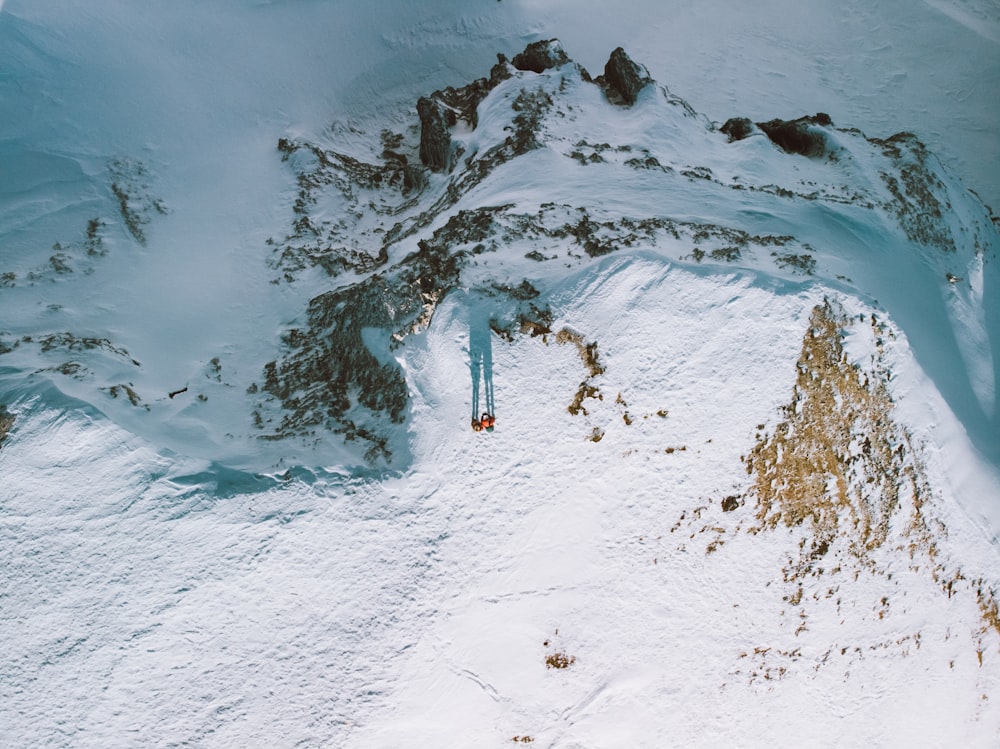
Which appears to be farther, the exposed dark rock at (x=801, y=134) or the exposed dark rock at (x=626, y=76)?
the exposed dark rock at (x=626, y=76)

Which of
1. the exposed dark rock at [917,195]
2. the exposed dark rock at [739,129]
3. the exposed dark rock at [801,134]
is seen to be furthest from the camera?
the exposed dark rock at [739,129]

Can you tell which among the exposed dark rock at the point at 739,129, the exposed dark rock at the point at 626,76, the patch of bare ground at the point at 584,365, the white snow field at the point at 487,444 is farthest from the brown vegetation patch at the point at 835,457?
the exposed dark rock at the point at 626,76

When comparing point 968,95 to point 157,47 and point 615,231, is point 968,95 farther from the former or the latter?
point 157,47

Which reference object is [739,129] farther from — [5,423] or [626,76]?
[5,423]

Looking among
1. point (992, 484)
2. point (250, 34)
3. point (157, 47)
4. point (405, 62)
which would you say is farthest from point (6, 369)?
point (992, 484)

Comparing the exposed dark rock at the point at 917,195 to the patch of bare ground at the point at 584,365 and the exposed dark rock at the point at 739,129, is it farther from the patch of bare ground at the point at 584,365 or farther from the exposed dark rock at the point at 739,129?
the patch of bare ground at the point at 584,365

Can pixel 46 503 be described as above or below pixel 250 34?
below
